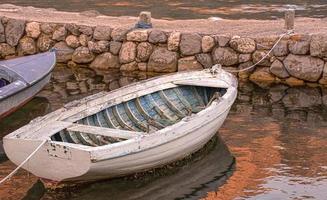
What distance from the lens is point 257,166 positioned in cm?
1082

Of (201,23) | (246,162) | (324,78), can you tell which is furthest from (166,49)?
(246,162)

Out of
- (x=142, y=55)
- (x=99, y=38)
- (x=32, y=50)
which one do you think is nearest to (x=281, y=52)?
(x=142, y=55)

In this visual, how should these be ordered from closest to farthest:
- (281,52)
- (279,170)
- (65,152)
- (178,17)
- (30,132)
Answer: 1. (65,152)
2. (30,132)
3. (279,170)
4. (281,52)
5. (178,17)

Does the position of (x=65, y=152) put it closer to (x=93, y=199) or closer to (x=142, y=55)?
(x=93, y=199)

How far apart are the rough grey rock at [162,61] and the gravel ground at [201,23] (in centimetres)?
80

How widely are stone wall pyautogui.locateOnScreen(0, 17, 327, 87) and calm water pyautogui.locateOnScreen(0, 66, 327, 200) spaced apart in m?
0.58

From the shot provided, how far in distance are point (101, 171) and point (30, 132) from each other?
112 cm

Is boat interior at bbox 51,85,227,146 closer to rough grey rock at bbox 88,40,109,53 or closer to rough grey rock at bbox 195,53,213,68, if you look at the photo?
rough grey rock at bbox 195,53,213,68

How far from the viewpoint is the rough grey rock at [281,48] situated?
15.2 meters

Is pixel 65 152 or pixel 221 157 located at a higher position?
pixel 65 152

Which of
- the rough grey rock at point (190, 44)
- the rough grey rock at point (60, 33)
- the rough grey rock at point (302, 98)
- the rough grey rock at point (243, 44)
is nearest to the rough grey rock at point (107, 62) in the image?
the rough grey rock at point (60, 33)

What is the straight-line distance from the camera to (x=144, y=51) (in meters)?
16.4

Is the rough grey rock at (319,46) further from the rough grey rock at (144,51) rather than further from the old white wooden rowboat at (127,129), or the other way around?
the rough grey rock at (144,51)

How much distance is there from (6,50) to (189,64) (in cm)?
502
